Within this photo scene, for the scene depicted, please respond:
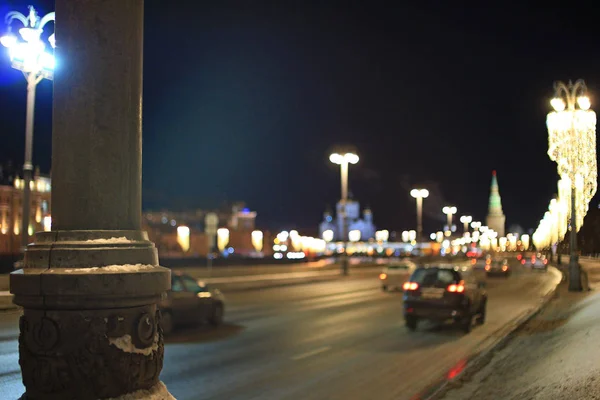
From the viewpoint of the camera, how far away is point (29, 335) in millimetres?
3443

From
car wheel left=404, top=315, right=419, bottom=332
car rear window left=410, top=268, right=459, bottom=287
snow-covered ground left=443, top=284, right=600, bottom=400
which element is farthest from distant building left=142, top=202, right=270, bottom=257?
snow-covered ground left=443, top=284, right=600, bottom=400

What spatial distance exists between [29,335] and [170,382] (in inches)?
266

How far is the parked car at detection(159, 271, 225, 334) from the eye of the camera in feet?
53.5

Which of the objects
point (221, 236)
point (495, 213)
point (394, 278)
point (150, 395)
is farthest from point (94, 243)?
point (495, 213)

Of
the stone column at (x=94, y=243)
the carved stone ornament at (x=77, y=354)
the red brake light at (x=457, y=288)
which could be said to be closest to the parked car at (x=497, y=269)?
the red brake light at (x=457, y=288)

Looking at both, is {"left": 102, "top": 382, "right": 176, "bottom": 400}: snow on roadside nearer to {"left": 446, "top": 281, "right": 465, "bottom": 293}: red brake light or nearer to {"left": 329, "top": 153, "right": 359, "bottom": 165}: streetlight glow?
{"left": 446, "top": 281, "right": 465, "bottom": 293}: red brake light

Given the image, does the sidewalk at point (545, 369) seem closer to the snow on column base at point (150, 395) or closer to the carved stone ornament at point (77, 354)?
the snow on column base at point (150, 395)

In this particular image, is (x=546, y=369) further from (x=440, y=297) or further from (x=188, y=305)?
(x=188, y=305)

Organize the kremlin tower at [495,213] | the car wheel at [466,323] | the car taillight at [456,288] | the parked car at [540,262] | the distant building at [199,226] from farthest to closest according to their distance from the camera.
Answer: the kremlin tower at [495,213] → the distant building at [199,226] → the parked car at [540,262] → the car taillight at [456,288] → the car wheel at [466,323]

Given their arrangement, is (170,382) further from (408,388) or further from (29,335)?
(29,335)

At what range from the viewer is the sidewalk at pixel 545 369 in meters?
7.65

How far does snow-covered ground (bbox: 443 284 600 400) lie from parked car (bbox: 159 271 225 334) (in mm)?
7860

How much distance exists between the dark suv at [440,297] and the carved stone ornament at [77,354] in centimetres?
1399

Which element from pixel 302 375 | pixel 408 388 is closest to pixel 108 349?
pixel 408 388
